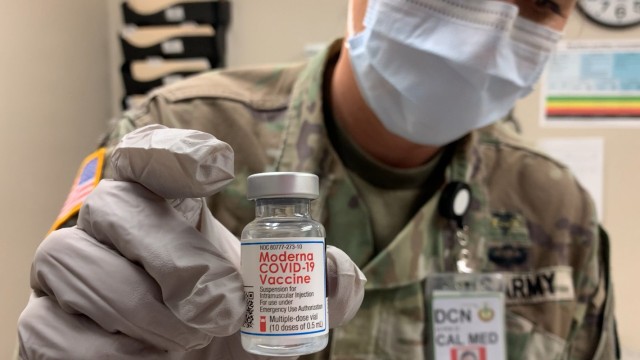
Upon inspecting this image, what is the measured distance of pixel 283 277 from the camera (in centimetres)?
45

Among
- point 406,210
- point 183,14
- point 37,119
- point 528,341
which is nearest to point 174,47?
point 183,14

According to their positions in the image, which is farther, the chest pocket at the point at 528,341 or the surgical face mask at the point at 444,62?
the chest pocket at the point at 528,341

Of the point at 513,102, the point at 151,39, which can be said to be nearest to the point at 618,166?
the point at 513,102

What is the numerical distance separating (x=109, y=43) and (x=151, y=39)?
0.15m

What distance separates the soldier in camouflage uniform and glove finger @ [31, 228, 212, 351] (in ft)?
1.43

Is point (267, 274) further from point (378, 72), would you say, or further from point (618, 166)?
point (618, 166)

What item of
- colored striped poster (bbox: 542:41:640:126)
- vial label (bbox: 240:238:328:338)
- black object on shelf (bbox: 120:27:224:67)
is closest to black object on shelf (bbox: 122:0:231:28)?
black object on shelf (bbox: 120:27:224:67)

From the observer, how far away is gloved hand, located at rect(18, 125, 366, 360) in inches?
18.6

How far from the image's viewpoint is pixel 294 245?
0.46 meters

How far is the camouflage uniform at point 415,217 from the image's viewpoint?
0.94 meters

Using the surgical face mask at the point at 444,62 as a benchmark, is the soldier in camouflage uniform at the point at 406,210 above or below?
below

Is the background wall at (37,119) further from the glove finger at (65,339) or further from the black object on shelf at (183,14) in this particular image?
the glove finger at (65,339)

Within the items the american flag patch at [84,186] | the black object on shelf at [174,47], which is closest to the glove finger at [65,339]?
the american flag patch at [84,186]

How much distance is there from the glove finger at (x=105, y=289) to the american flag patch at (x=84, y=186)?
0.20m
